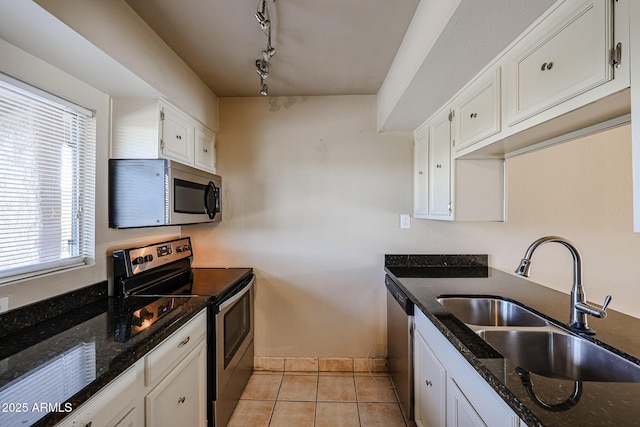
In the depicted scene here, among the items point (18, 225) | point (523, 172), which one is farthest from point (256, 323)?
point (523, 172)

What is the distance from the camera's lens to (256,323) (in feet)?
8.05

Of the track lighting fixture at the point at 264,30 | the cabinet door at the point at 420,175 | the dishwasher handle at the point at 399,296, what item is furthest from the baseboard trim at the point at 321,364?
the track lighting fixture at the point at 264,30

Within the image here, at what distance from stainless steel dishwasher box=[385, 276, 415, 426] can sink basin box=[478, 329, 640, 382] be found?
0.56 metres

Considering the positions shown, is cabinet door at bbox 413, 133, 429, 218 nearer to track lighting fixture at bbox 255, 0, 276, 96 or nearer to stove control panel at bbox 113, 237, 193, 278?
track lighting fixture at bbox 255, 0, 276, 96

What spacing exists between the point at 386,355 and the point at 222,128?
2508 millimetres

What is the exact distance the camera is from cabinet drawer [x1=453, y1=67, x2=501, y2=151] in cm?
128

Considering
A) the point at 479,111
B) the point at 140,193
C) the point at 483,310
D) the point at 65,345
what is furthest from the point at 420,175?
the point at 65,345

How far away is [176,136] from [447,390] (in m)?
2.13

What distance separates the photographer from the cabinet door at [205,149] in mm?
2134

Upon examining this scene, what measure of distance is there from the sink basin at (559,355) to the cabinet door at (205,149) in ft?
7.05

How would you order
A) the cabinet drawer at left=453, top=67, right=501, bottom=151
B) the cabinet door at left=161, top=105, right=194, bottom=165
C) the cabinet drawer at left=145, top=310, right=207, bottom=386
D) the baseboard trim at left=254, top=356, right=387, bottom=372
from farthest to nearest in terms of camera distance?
the baseboard trim at left=254, top=356, right=387, bottom=372, the cabinet door at left=161, top=105, right=194, bottom=165, the cabinet drawer at left=453, top=67, right=501, bottom=151, the cabinet drawer at left=145, top=310, right=207, bottom=386

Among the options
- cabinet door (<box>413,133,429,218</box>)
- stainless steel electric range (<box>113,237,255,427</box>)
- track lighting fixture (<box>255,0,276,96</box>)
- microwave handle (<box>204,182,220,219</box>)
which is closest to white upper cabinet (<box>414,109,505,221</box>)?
cabinet door (<box>413,133,429,218</box>)

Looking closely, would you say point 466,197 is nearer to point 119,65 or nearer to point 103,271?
point 119,65

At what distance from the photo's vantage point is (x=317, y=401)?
2.04m
